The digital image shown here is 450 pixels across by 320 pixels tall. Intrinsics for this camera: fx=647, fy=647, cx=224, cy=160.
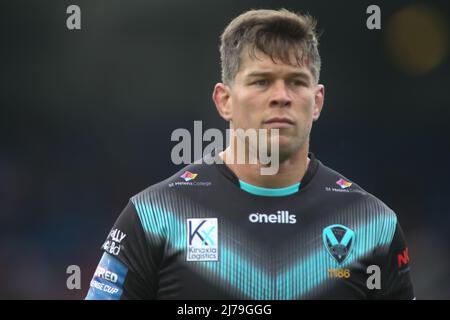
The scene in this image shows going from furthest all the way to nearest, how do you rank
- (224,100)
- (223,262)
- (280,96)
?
(224,100)
(223,262)
(280,96)

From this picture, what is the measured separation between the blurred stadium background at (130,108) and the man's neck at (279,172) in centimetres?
434

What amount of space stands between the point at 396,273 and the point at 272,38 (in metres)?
1.58

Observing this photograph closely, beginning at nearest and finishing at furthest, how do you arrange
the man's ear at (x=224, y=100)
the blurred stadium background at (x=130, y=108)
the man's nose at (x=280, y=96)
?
the man's nose at (x=280, y=96)
the man's ear at (x=224, y=100)
the blurred stadium background at (x=130, y=108)

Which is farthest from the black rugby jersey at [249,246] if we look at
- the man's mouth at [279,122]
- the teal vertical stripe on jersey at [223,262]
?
the man's mouth at [279,122]

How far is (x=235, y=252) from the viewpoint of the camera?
375 centimetres

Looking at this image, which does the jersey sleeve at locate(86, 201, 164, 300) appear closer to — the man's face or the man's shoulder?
the man's shoulder

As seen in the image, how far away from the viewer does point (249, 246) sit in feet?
12.3

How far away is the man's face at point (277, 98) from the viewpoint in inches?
144

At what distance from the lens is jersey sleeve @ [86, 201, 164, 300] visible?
12.1 feet

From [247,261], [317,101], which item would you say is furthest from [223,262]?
[317,101]

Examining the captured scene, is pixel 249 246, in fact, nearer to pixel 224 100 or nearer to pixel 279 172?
pixel 279 172

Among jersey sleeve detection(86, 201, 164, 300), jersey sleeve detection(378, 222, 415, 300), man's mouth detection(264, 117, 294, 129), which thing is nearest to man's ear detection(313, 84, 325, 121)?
man's mouth detection(264, 117, 294, 129)

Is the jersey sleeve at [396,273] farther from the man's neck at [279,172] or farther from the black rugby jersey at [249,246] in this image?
the man's neck at [279,172]
